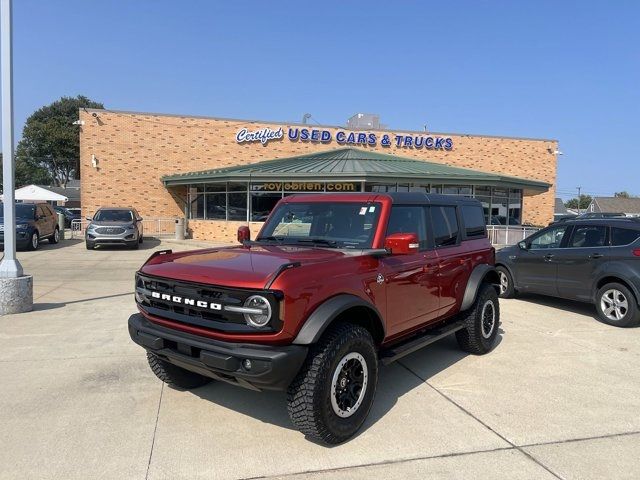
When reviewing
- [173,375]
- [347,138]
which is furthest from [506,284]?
[347,138]

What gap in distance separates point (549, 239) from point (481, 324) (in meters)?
4.04

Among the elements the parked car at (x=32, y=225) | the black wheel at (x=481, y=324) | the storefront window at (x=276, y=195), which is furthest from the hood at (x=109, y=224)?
the black wheel at (x=481, y=324)

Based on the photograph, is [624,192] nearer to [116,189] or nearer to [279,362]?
[116,189]

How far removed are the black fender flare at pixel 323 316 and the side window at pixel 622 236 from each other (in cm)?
579

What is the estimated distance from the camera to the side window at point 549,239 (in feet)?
28.3

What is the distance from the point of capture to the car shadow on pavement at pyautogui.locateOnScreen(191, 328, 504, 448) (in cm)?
409

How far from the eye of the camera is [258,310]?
323 cm

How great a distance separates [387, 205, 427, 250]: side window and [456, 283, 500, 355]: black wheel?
4.28 ft

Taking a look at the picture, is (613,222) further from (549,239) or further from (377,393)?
(377,393)

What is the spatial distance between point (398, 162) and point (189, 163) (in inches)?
433

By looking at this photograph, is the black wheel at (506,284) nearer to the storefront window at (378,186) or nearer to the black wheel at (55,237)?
the storefront window at (378,186)

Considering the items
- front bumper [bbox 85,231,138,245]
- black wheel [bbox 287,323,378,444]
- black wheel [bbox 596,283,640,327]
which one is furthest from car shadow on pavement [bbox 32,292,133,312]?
front bumper [bbox 85,231,138,245]

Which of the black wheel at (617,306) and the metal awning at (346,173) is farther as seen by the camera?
the metal awning at (346,173)

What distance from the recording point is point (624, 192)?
399 feet
